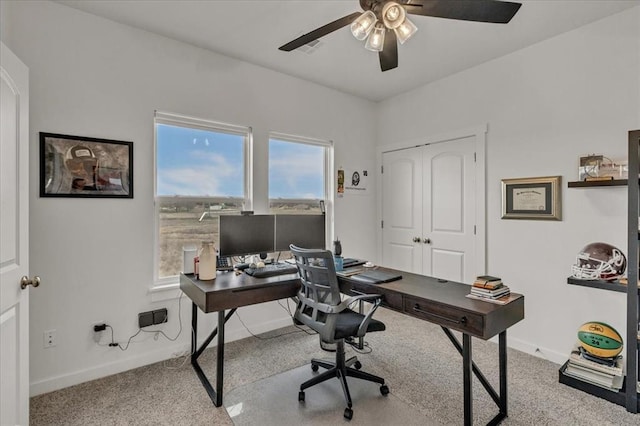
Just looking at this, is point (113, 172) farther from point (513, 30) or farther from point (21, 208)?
point (513, 30)

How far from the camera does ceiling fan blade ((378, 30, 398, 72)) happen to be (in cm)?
185

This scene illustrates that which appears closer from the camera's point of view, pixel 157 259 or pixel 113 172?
pixel 113 172

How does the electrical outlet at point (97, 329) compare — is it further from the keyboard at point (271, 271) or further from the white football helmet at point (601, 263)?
the white football helmet at point (601, 263)

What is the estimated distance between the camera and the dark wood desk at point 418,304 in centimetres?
165

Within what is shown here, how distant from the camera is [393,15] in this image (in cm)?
160

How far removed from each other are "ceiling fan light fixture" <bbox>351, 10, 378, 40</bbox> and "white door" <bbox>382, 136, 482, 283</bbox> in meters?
2.10

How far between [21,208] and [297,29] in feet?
7.24

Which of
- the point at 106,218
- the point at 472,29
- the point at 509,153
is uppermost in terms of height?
the point at 472,29

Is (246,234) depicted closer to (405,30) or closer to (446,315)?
(446,315)

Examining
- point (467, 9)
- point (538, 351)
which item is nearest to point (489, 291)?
point (467, 9)

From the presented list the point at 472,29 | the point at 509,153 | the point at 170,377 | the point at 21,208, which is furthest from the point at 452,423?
the point at 472,29

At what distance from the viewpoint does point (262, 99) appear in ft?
10.7

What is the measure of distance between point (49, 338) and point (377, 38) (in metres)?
2.94

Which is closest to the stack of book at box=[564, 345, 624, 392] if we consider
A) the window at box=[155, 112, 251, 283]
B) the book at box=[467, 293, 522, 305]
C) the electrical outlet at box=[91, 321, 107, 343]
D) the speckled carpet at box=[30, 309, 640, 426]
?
the speckled carpet at box=[30, 309, 640, 426]
